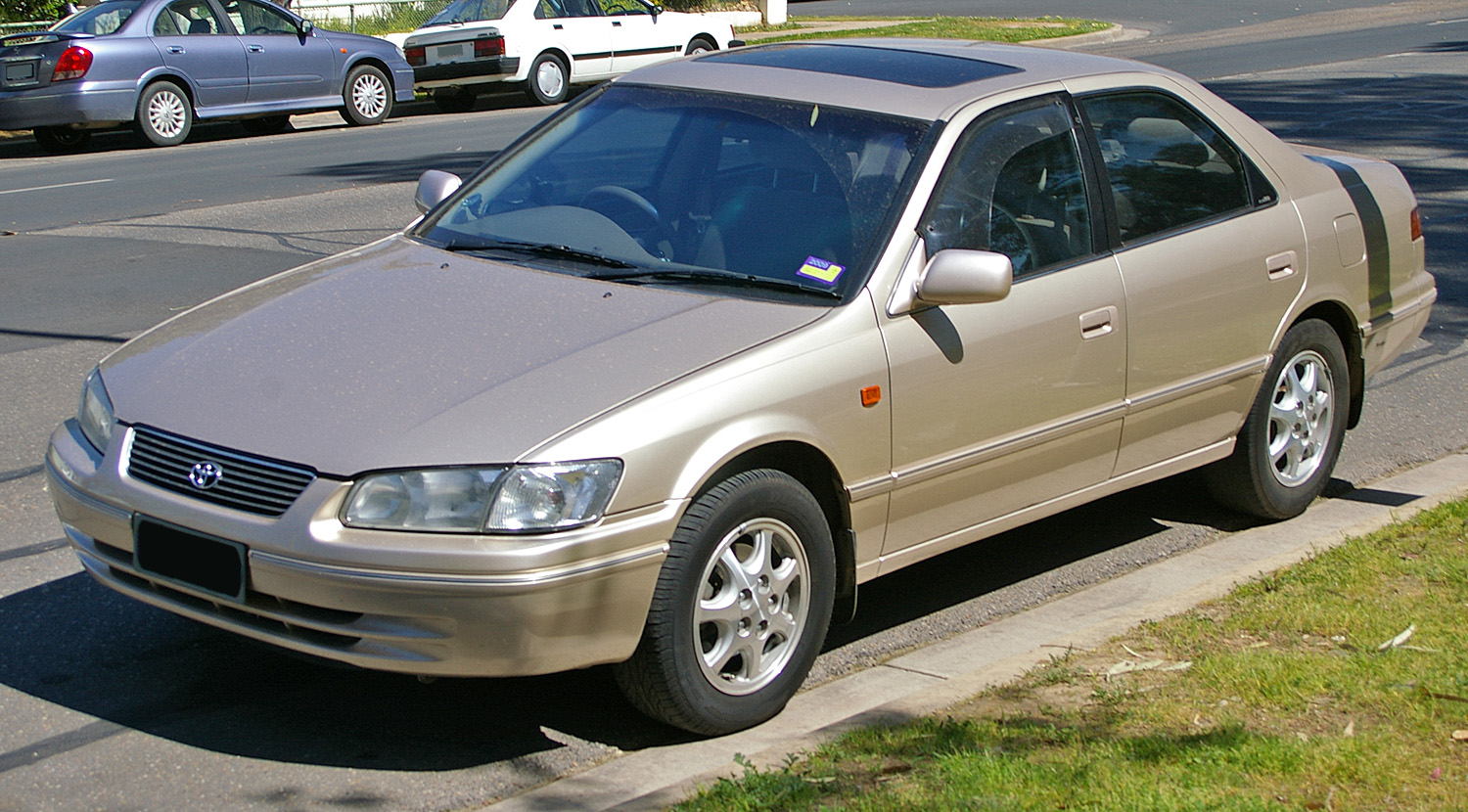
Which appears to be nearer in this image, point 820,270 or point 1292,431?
point 820,270

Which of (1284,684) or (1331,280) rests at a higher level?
(1331,280)

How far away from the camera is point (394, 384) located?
391 centimetres

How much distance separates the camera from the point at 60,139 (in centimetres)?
1762

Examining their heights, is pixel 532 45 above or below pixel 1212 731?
above

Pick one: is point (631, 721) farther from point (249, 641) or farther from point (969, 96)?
point (969, 96)

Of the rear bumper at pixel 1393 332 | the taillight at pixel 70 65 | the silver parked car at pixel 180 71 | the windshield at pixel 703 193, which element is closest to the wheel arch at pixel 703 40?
the silver parked car at pixel 180 71

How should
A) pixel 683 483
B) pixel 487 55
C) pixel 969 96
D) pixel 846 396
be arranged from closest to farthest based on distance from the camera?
pixel 683 483 → pixel 846 396 → pixel 969 96 → pixel 487 55

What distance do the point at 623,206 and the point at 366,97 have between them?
16.0 m

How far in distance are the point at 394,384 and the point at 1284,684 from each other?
2.38 m

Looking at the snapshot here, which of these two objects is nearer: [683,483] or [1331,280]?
[683,483]

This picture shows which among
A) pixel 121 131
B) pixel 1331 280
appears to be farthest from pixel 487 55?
pixel 1331 280

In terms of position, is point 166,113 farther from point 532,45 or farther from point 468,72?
point 532,45

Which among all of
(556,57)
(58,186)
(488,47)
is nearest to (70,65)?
(58,186)

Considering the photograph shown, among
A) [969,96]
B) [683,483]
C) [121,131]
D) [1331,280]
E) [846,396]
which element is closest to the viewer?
[683,483]
